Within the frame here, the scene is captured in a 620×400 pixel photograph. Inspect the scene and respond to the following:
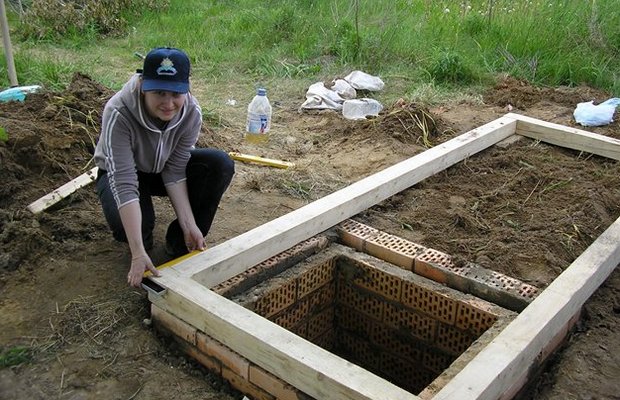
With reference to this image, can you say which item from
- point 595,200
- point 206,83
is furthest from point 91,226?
point 206,83

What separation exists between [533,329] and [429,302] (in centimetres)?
61

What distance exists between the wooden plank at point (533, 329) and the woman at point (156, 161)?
1305 mm

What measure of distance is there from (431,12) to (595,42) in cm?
206

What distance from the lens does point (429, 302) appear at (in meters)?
3.17

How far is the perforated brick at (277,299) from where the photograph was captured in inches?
119

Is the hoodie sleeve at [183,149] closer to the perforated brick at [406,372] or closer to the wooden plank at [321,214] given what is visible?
the wooden plank at [321,214]

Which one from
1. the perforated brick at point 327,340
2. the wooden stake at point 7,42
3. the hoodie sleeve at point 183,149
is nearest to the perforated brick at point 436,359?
the perforated brick at point 327,340

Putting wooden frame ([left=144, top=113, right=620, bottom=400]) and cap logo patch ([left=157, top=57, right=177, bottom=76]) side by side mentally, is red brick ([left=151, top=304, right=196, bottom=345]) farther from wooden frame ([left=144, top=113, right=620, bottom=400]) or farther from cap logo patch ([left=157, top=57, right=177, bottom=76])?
cap logo patch ([left=157, top=57, right=177, bottom=76])

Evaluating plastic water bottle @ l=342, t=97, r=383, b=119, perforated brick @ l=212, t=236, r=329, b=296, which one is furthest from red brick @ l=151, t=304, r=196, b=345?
plastic water bottle @ l=342, t=97, r=383, b=119

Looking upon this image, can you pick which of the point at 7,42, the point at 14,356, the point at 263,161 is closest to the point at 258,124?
the point at 263,161

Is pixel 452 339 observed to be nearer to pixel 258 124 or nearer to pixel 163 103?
pixel 163 103

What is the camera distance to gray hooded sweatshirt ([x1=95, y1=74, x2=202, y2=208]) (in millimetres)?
2719

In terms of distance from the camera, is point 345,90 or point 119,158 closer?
point 119,158

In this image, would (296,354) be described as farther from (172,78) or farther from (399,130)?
(399,130)
